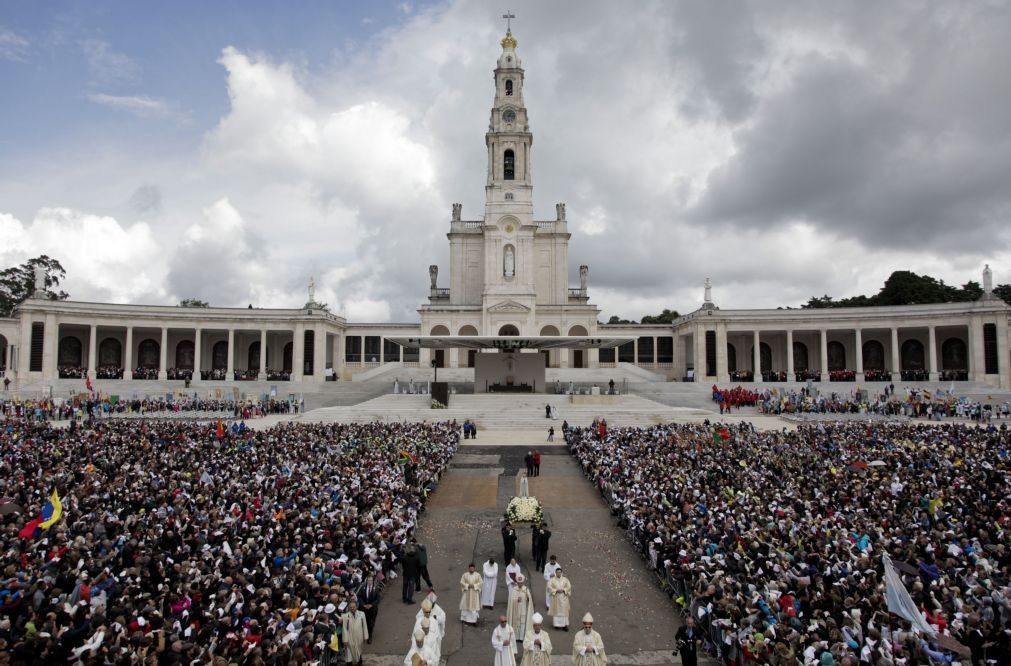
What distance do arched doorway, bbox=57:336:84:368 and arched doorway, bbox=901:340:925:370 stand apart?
7096cm

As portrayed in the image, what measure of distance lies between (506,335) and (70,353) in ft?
123

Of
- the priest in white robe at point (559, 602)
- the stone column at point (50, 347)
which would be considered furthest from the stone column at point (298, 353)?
the priest in white robe at point (559, 602)

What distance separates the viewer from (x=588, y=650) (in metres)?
8.05

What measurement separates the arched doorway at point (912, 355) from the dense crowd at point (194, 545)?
164 feet

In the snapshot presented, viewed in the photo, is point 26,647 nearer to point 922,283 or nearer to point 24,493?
point 24,493

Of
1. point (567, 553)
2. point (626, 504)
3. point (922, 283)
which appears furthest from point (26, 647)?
point (922, 283)

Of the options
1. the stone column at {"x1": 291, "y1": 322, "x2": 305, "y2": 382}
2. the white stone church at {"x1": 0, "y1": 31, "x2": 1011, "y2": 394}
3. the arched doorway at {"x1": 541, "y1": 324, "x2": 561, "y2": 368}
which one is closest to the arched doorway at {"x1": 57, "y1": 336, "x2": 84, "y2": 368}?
the white stone church at {"x1": 0, "y1": 31, "x2": 1011, "y2": 394}

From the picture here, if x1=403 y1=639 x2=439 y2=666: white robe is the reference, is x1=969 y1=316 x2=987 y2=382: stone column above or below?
above

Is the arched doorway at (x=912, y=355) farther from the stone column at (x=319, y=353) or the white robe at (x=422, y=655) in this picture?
the white robe at (x=422, y=655)

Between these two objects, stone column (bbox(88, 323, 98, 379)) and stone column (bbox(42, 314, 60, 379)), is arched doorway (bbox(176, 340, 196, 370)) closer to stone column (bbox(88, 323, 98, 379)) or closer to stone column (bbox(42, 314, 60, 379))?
stone column (bbox(88, 323, 98, 379))

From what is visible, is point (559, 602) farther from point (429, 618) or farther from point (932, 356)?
point (932, 356)

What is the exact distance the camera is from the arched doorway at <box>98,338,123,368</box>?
55.2 meters

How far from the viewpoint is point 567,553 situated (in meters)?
13.8

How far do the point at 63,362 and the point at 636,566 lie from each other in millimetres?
56758
